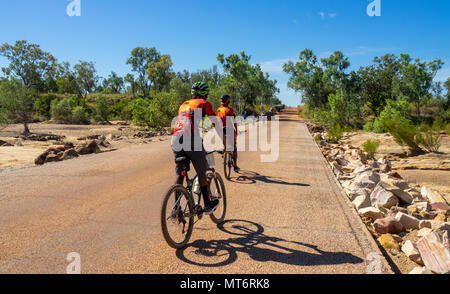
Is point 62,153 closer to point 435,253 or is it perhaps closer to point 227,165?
point 227,165

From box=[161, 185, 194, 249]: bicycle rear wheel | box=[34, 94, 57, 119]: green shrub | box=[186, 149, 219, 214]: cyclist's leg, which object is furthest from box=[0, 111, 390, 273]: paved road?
box=[34, 94, 57, 119]: green shrub

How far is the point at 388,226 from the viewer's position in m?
4.55

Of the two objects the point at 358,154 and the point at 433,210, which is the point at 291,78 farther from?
the point at 433,210

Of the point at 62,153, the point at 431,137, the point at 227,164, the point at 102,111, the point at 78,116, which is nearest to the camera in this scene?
the point at 227,164

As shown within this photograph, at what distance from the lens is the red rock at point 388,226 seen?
4539mm

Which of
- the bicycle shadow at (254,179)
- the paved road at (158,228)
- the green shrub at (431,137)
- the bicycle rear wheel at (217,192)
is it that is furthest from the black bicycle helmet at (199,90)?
the green shrub at (431,137)

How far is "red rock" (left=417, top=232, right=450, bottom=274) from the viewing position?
10.4 feet

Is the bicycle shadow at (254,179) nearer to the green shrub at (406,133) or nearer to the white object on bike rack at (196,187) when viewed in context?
the white object on bike rack at (196,187)

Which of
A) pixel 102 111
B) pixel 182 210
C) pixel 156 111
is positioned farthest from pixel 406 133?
pixel 102 111

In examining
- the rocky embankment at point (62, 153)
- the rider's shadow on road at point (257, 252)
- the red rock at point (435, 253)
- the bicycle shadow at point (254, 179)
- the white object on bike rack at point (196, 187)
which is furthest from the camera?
the rocky embankment at point (62, 153)

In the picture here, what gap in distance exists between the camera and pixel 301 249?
12.6ft

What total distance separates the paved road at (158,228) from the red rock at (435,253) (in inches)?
22.4

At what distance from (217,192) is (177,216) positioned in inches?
47.0

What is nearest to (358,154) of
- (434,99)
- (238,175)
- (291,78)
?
(238,175)
